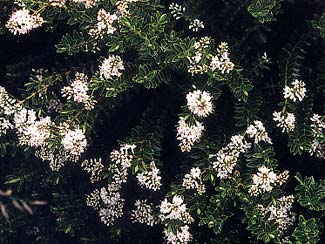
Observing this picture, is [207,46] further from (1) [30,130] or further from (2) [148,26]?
(1) [30,130]

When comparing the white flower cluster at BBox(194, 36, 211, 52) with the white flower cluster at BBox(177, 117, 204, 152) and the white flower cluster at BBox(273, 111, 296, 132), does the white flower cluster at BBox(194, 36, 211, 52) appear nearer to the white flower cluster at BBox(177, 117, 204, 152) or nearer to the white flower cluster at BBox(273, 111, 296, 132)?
the white flower cluster at BBox(177, 117, 204, 152)

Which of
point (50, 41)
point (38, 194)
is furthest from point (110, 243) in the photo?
point (50, 41)

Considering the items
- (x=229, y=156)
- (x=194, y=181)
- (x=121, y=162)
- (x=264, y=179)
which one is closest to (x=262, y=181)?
(x=264, y=179)

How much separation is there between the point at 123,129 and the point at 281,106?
0.89 meters

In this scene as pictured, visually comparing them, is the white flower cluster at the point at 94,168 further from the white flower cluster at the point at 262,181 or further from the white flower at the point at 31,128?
the white flower cluster at the point at 262,181

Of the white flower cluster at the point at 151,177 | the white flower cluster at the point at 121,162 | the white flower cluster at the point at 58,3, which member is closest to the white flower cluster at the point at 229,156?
the white flower cluster at the point at 151,177

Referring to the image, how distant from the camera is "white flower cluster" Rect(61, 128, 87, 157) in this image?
2.78 m

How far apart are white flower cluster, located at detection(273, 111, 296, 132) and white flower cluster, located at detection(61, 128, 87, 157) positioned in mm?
820

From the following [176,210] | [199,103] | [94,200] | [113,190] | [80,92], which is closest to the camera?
[199,103]

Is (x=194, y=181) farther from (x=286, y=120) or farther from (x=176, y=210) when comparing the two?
(x=286, y=120)

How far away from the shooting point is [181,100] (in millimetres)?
3156

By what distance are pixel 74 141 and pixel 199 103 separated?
1.82ft

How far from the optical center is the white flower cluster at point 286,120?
2758 mm

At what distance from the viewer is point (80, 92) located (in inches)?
112
